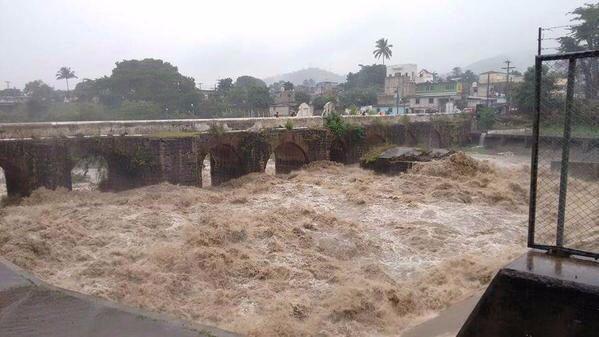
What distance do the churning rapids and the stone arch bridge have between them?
0.67 metres

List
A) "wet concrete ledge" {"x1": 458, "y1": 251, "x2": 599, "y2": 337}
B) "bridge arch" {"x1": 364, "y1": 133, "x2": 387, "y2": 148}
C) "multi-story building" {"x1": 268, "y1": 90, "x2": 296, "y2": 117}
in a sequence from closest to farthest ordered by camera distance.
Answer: "wet concrete ledge" {"x1": 458, "y1": 251, "x2": 599, "y2": 337} → "bridge arch" {"x1": 364, "y1": 133, "x2": 387, "y2": 148} → "multi-story building" {"x1": 268, "y1": 90, "x2": 296, "y2": 117}

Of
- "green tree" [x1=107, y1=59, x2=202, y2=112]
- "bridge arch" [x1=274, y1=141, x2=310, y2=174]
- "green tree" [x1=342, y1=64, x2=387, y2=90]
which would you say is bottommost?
"bridge arch" [x1=274, y1=141, x2=310, y2=174]

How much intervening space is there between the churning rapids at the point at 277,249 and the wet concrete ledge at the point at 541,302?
3.10 metres

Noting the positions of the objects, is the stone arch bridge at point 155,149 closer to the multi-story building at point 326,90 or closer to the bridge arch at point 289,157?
the bridge arch at point 289,157

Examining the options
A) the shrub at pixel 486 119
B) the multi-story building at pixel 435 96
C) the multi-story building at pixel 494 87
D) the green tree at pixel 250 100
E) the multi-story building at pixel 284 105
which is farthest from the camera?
the multi-story building at pixel 494 87

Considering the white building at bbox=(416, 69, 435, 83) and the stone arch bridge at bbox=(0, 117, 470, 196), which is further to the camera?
the white building at bbox=(416, 69, 435, 83)

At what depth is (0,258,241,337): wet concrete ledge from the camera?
2.47m

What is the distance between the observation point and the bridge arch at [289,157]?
687 inches

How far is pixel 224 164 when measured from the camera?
1573cm

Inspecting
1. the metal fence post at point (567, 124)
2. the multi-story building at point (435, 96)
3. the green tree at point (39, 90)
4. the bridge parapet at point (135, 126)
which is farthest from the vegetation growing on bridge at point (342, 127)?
the green tree at point (39, 90)

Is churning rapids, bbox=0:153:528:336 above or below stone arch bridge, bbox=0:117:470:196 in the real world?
below

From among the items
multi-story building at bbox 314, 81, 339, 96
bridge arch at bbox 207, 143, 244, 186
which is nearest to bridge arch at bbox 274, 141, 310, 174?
bridge arch at bbox 207, 143, 244, 186

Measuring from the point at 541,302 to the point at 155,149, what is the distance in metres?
11.6

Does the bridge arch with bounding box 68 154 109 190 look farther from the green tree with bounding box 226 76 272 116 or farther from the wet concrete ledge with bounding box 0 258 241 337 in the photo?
the green tree with bounding box 226 76 272 116
